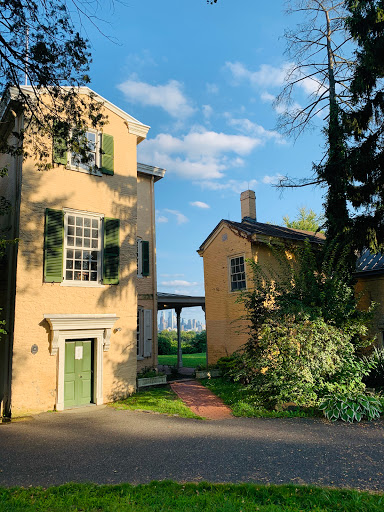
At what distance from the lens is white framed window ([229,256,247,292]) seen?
16672 millimetres

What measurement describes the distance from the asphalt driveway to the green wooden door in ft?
4.92

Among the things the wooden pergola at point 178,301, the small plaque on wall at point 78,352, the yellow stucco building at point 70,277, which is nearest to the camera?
the yellow stucco building at point 70,277

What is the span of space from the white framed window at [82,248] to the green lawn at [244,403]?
5.48m

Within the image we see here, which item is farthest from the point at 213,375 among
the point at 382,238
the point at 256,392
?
the point at 382,238

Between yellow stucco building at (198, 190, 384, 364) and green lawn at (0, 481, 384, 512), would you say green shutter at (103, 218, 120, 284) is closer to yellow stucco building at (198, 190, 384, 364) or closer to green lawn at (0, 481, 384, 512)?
yellow stucco building at (198, 190, 384, 364)

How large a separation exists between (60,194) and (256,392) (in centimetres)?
857

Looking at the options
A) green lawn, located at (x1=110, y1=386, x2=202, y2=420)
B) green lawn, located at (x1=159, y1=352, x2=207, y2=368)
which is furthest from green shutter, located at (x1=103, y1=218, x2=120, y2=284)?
green lawn, located at (x1=159, y1=352, x2=207, y2=368)

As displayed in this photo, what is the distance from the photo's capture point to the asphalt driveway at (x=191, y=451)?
18.8 ft

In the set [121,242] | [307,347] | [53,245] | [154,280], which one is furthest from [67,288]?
[307,347]

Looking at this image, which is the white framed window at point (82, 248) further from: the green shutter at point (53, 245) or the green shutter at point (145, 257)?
the green shutter at point (145, 257)

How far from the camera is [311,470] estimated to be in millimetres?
5895

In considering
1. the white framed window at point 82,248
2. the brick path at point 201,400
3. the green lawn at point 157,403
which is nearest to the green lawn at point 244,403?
the brick path at point 201,400

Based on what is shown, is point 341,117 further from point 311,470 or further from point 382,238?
point 311,470

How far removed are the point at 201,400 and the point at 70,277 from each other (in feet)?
18.3
